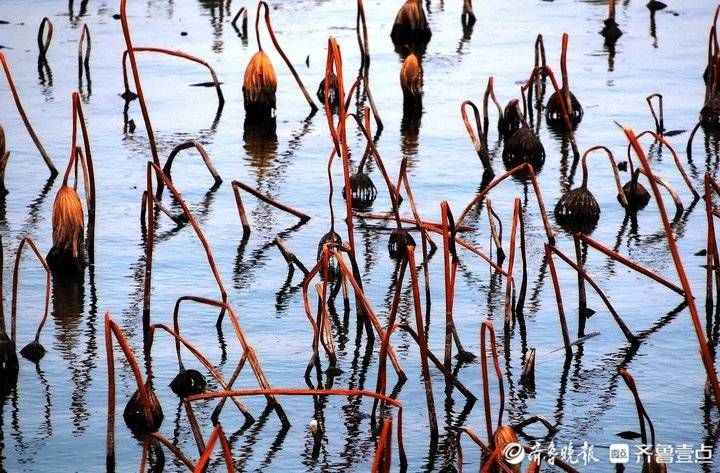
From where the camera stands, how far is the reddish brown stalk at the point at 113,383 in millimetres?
5332

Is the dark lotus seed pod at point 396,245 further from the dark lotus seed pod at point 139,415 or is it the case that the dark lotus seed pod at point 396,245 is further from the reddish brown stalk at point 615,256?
the dark lotus seed pod at point 139,415

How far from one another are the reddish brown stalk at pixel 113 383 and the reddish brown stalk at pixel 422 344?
1078 millimetres

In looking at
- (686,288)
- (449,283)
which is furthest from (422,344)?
(686,288)

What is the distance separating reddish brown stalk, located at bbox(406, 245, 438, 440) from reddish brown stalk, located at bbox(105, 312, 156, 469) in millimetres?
1078

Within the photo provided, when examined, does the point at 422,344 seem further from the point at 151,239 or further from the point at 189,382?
the point at 151,239

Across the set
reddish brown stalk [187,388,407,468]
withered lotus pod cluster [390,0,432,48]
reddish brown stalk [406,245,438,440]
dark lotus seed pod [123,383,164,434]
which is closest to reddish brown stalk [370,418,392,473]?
reddish brown stalk [187,388,407,468]

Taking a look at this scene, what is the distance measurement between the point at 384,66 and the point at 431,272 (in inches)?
266

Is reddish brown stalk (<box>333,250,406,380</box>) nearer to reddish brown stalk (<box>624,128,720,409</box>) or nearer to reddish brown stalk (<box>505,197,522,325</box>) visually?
reddish brown stalk (<box>505,197,522,325</box>)

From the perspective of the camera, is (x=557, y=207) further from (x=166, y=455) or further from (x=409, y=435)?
(x=166, y=455)

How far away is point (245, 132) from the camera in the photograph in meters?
12.5

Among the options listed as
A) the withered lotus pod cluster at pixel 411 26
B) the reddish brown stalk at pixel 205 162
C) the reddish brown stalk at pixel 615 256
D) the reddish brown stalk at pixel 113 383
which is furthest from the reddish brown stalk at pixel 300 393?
the withered lotus pod cluster at pixel 411 26

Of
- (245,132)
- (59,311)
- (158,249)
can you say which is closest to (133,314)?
(59,311)

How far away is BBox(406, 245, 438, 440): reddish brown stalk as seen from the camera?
5.48 m

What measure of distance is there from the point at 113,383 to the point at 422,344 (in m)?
1.22
